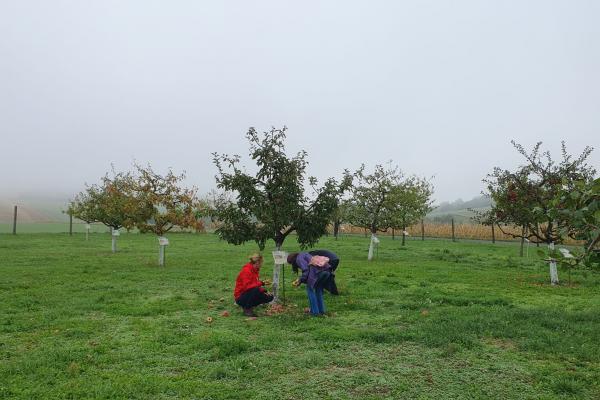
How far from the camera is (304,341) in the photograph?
24.2 ft

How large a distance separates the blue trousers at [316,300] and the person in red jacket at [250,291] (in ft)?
3.02

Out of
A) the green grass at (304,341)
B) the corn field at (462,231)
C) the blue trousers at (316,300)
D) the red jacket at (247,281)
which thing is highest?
the corn field at (462,231)

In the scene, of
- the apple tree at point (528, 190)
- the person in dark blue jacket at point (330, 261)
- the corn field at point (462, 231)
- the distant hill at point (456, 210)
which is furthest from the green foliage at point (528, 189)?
the distant hill at point (456, 210)

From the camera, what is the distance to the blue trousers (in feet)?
29.9

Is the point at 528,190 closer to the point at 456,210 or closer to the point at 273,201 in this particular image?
the point at 273,201

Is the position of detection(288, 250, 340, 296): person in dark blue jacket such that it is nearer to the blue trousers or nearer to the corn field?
the blue trousers

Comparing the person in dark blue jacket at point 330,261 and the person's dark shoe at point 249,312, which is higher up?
the person in dark blue jacket at point 330,261

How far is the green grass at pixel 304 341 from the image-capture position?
5.54 metres

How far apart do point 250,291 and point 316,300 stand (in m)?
1.27

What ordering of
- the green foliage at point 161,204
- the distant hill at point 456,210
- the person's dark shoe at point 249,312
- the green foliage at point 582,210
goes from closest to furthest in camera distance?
the green foliage at point 582,210 < the person's dark shoe at point 249,312 < the green foliage at point 161,204 < the distant hill at point 456,210

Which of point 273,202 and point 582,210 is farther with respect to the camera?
point 273,202

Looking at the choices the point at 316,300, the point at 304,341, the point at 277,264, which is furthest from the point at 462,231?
the point at 304,341

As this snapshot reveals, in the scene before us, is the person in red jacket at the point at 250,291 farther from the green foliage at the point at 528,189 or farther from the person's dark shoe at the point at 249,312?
the green foliage at the point at 528,189

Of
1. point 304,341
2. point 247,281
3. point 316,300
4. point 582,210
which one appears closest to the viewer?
point 582,210
